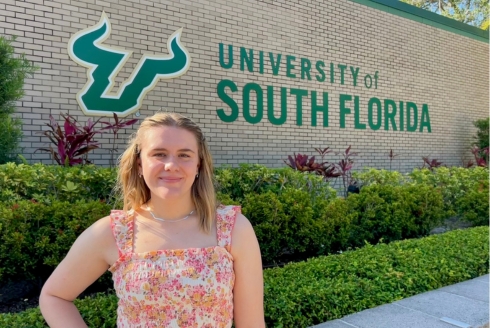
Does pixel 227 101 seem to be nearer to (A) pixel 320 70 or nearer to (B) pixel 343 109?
(A) pixel 320 70

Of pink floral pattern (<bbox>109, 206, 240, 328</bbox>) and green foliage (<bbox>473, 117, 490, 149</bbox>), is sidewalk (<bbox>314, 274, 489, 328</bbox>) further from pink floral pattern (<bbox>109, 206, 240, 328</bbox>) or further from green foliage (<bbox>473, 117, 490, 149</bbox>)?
green foliage (<bbox>473, 117, 490, 149</bbox>)

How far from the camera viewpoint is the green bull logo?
5.80 metres

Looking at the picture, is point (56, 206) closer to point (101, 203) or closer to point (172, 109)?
point (101, 203)

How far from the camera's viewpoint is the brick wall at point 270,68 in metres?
5.58

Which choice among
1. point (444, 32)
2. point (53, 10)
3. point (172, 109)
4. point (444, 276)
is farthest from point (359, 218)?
point (444, 32)

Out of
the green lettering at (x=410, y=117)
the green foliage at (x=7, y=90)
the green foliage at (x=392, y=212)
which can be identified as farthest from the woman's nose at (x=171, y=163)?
the green lettering at (x=410, y=117)

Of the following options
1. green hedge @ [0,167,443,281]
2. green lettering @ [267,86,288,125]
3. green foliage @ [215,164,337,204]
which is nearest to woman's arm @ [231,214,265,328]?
green hedge @ [0,167,443,281]

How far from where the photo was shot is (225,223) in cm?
172

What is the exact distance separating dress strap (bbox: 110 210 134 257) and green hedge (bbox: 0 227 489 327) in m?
1.13

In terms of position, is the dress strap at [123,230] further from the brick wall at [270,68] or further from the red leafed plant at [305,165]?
the red leafed plant at [305,165]

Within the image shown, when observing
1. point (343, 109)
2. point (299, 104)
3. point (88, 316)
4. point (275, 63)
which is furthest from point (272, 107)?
point (88, 316)

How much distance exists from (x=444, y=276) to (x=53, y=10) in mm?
5616

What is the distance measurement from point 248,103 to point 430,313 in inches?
194

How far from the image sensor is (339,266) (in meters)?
3.94
